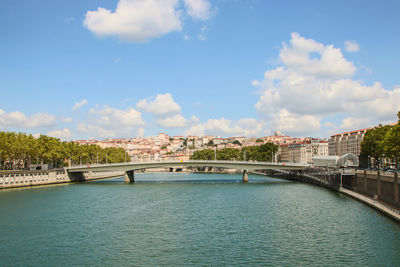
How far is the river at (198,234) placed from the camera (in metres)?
23.3

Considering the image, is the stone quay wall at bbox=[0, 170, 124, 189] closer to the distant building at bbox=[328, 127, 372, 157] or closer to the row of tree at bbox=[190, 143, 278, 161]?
the row of tree at bbox=[190, 143, 278, 161]

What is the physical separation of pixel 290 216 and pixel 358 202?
1142 centimetres

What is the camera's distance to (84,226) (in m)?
33.2

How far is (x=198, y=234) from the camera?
29.7m

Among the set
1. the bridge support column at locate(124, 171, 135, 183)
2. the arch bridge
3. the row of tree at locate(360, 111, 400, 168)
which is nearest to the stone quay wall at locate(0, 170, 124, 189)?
the arch bridge

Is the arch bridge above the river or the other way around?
above

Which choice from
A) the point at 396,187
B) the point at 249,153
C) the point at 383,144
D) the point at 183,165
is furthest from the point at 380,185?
the point at 249,153

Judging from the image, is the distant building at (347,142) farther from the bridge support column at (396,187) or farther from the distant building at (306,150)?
the bridge support column at (396,187)

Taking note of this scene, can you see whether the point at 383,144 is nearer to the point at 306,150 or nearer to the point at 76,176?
the point at 76,176

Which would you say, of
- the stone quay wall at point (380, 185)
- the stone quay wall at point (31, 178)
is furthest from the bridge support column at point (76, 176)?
the stone quay wall at point (380, 185)

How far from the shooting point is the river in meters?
23.3

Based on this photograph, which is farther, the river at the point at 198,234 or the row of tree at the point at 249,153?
the row of tree at the point at 249,153

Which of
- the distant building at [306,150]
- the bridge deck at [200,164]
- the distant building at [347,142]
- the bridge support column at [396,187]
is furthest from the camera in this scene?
the distant building at [306,150]

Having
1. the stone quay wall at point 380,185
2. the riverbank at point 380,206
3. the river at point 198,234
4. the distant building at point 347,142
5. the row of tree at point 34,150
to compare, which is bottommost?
the river at point 198,234
